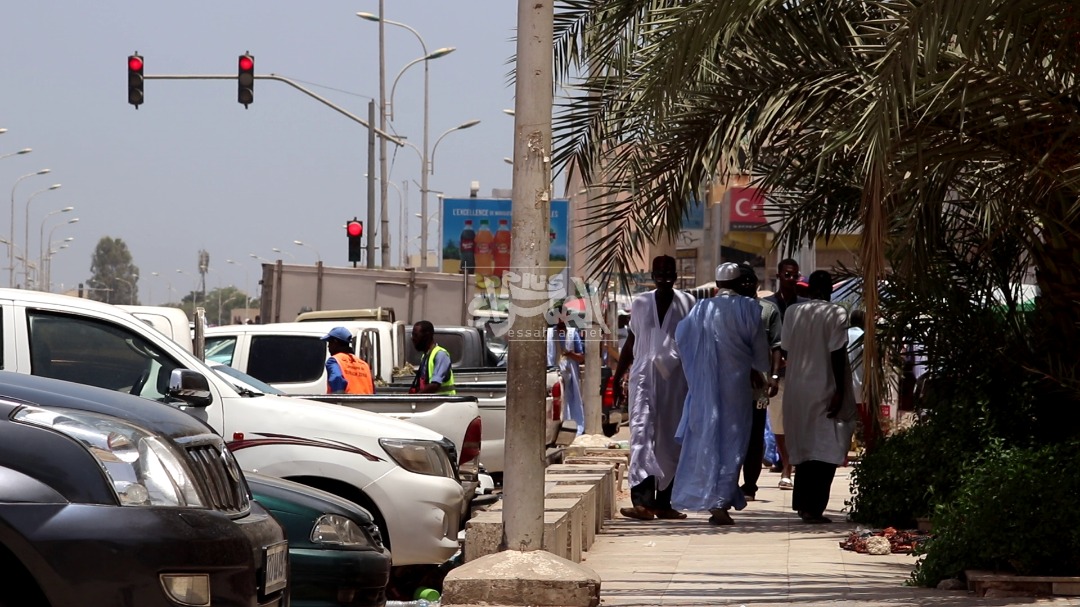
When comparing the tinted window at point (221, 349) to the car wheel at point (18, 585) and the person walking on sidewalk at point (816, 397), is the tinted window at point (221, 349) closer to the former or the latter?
the person walking on sidewalk at point (816, 397)

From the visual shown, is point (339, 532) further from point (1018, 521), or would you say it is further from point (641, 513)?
point (641, 513)

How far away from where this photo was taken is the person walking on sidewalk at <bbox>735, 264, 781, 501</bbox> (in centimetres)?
1120

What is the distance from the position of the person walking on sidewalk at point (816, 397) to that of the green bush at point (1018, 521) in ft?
10.2

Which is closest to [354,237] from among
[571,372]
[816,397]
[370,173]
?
[370,173]

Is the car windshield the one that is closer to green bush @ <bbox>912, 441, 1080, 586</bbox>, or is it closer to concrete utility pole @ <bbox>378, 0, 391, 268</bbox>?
green bush @ <bbox>912, 441, 1080, 586</bbox>

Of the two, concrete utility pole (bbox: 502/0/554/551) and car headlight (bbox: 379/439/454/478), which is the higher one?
concrete utility pole (bbox: 502/0/554/551)

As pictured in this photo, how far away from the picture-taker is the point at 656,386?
446 inches

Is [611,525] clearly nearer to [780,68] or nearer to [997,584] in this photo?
[780,68]

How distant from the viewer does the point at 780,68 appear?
9.65m

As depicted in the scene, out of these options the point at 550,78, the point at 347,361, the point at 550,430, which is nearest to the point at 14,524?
the point at 550,78

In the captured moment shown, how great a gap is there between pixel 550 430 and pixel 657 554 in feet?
18.0

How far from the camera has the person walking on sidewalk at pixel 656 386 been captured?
1123cm

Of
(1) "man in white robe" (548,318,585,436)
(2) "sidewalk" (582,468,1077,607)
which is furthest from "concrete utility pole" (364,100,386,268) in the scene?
(2) "sidewalk" (582,468,1077,607)

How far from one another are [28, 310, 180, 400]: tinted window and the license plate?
9.34ft
